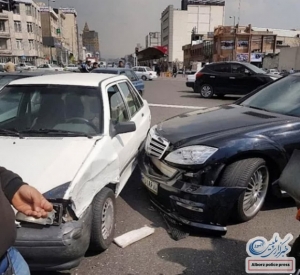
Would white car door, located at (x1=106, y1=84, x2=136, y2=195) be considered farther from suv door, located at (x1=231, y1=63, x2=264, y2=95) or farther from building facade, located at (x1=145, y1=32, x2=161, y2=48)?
building facade, located at (x1=145, y1=32, x2=161, y2=48)

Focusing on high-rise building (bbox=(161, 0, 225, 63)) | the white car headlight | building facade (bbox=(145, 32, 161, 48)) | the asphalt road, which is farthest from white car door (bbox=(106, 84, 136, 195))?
building facade (bbox=(145, 32, 161, 48))

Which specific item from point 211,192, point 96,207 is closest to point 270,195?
point 211,192

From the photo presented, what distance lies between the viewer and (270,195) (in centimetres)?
372

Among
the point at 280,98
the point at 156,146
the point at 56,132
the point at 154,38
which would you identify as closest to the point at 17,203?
the point at 56,132

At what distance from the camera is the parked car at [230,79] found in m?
12.9

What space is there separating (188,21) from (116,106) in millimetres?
118313

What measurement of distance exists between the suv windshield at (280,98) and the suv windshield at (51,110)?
2.26 m

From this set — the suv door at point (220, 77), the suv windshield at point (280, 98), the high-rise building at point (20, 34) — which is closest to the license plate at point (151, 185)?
the suv windshield at point (280, 98)

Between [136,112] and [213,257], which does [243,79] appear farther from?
[213,257]

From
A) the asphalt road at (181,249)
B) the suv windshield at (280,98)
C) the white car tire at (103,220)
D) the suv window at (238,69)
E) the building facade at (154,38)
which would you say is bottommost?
the asphalt road at (181,249)

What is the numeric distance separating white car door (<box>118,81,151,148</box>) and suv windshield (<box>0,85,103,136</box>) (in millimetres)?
Result: 878

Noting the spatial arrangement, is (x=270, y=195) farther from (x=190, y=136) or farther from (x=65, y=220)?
(x=65, y=220)

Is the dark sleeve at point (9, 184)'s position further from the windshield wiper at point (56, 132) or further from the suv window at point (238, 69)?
the suv window at point (238, 69)

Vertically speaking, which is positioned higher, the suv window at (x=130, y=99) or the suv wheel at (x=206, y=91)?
the suv window at (x=130, y=99)
